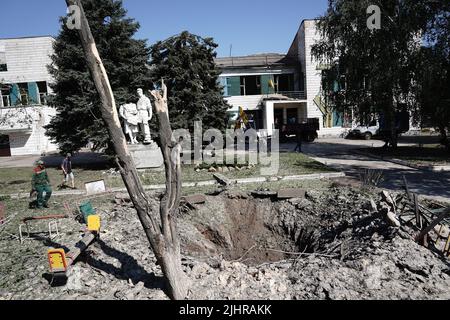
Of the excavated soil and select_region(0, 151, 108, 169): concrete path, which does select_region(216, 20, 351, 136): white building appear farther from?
the excavated soil

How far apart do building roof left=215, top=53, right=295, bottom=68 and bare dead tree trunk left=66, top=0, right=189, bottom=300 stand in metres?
26.2

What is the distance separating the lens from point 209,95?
17.2 meters

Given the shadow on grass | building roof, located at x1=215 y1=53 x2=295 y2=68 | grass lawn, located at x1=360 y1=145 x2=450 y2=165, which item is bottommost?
the shadow on grass

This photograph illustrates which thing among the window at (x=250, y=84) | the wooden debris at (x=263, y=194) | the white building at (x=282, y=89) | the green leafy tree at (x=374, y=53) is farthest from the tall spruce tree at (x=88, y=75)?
the window at (x=250, y=84)

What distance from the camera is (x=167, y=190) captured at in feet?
12.8

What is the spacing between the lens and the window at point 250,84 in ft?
96.3

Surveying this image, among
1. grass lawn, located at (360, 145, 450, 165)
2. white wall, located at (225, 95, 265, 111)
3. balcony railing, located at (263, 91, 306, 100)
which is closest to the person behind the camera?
grass lawn, located at (360, 145, 450, 165)

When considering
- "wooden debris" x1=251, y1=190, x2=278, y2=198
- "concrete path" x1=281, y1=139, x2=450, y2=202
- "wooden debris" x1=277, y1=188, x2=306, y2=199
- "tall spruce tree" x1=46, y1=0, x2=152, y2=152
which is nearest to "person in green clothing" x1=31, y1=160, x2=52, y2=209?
"wooden debris" x1=251, y1=190, x2=278, y2=198

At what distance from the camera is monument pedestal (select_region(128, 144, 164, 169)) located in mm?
13250

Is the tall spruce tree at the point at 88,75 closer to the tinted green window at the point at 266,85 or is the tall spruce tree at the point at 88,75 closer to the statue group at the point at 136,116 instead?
the statue group at the point at 136,116

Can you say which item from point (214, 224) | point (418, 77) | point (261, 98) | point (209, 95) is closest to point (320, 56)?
point (418, 77)

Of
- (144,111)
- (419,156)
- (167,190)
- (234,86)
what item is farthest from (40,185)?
(234,86)
